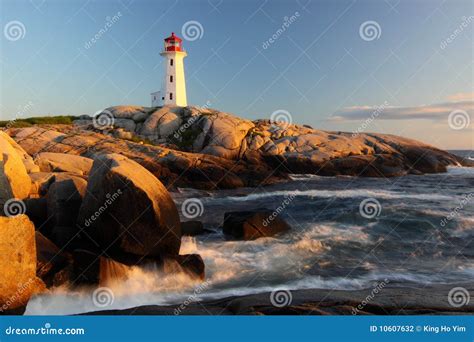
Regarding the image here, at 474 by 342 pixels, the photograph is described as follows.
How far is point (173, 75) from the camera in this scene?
5497 centimetres

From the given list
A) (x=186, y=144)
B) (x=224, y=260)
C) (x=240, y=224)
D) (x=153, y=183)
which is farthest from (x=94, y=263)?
(x=186, y=144)

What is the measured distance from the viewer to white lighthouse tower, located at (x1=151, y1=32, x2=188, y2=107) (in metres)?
54.8

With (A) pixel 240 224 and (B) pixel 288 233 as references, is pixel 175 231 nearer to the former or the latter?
(A) pixel 240 224

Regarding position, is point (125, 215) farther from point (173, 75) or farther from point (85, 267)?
point (173, 75)

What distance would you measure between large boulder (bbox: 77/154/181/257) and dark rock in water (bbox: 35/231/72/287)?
116cm

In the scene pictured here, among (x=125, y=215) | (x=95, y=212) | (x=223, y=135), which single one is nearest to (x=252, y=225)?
(x=125, y=215)

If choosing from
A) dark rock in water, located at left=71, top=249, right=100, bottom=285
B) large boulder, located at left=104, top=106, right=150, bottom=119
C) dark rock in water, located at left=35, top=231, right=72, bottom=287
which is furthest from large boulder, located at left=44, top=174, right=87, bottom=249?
large boulder, located at left=104, top=106, right=150, bottom=119

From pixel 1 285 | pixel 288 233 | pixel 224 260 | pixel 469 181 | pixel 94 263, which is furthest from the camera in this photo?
pixel 469 181

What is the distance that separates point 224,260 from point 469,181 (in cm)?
3472

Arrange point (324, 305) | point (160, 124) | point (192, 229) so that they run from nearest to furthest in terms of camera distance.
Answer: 1. point (324, 305)
2. point (192, 229)
3. point (160, 124)

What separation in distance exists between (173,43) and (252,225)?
45815mm

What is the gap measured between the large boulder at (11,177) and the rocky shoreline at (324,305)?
21.8 ft

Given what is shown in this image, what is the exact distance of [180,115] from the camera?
49.4 metres

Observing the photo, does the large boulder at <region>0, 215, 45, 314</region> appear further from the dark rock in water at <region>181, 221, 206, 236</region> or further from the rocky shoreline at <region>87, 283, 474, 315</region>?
the dark rock in water at <region>181, 221, 206, 236</region>
